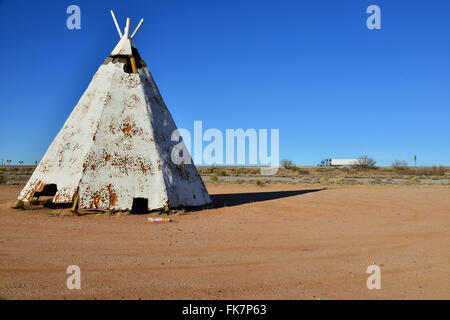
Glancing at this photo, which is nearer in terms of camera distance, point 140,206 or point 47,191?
point 140,206

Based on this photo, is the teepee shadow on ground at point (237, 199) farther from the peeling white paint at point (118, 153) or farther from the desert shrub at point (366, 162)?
the desert shrub at point (366, 162)

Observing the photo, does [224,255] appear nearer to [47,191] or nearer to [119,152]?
[119,152]

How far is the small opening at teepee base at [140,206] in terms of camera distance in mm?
8973

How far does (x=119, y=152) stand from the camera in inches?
365

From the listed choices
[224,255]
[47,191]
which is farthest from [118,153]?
[224,255]

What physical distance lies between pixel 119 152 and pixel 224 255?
5203 mm

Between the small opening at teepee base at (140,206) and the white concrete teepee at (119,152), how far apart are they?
0.05 m

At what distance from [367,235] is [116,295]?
5312 millimetres

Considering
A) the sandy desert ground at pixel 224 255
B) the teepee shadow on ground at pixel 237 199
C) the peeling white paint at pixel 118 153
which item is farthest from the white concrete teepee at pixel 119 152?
the teepee shadow on ground at pixel 237 199

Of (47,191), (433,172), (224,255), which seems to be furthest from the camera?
(433,172)

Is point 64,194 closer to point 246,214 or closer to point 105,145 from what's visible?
point 105,145

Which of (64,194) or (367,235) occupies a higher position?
(64,194)
